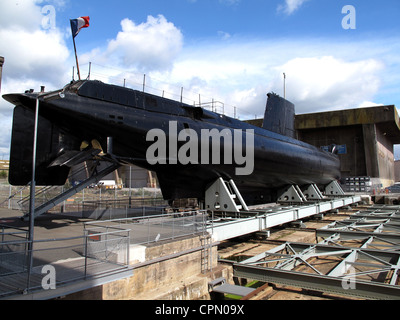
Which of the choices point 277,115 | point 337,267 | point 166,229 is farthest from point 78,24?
point 277,115

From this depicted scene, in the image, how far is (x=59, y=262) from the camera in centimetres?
684

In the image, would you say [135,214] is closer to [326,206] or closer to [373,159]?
[326,206]

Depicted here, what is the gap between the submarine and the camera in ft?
32.5

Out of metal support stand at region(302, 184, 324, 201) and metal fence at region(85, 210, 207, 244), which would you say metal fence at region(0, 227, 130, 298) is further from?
metal support stand at region(302, 184, 324, 201)

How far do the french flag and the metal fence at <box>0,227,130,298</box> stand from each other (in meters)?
7.74

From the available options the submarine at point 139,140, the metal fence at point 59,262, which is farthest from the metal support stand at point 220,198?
the metal fence at point 59,262

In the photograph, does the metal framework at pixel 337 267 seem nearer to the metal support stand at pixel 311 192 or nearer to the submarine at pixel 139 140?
the submarine at pixel 139 140

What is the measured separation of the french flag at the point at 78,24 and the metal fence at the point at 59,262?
774 centimetres

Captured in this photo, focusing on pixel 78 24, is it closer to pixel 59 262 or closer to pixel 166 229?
pixel 166 229

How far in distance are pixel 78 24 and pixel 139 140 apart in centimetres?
485
